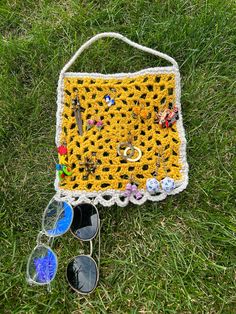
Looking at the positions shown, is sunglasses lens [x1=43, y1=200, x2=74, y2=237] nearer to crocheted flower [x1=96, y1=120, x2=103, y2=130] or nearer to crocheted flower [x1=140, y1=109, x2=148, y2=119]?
crocheted flower [x1=96, y1=120, x2=103, y2=130]

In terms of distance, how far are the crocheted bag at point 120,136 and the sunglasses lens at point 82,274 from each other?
0.19 metres

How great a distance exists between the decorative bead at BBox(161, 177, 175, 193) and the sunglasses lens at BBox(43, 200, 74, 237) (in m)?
0.30

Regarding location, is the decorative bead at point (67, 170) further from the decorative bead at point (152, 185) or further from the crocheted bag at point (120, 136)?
the decorative bead at point (152, 185)

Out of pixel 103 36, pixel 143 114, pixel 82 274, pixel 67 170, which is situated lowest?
pixel 82 274

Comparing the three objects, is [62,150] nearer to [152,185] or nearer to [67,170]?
[67,170]

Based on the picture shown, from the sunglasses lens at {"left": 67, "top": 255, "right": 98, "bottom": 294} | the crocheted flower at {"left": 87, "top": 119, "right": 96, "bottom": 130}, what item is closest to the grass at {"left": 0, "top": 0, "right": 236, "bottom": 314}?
the sunglasses lens at {"left": 67, "top": 255, "right": 98, "bottom": 294}

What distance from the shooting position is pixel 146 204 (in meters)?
1.41

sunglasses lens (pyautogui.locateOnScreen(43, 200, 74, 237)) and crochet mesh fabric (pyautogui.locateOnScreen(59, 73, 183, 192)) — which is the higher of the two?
crochet mesh fabric (pyautogui.locateOnScreen(59, 73, 183, 192))

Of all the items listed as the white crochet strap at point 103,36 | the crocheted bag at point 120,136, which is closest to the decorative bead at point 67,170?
the crocheted bag at point 120,136

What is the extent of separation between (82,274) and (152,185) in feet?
1.14

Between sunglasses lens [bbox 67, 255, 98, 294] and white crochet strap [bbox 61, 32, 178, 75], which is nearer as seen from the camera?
A: sunglasses lens [bbox 67, 255, 98, 294]

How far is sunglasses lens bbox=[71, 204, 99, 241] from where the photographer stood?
137 centimetres

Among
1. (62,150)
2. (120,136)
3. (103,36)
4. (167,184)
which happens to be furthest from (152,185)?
(103,36)

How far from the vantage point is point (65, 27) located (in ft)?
5.35
